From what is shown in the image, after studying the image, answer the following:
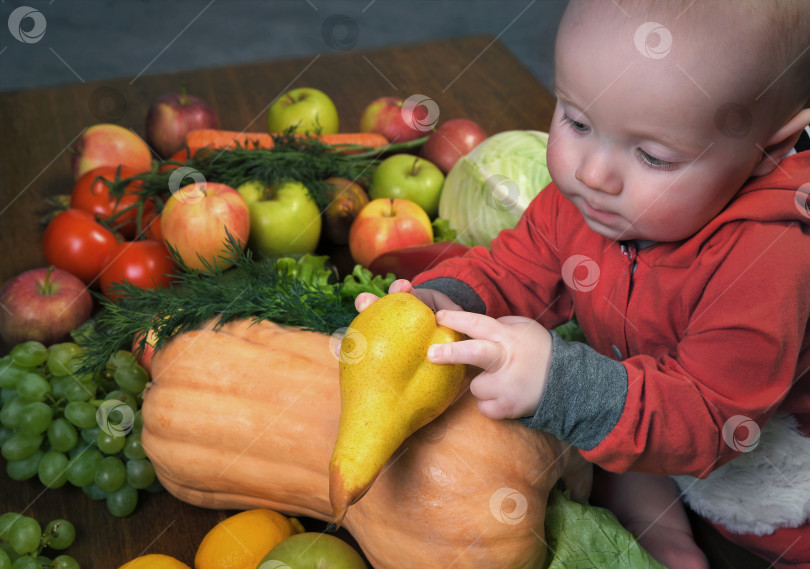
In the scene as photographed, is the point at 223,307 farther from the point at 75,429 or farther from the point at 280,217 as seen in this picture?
the point at 280,217

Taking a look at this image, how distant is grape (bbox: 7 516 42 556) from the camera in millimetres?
859

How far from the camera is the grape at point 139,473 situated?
0.98 m

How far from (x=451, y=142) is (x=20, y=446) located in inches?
40.4

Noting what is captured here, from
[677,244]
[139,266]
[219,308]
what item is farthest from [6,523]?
[677,244]

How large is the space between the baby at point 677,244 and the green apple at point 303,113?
0.86 meters

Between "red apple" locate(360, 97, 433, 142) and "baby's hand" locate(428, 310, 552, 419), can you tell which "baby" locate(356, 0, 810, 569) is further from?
"red apple" locate(360, 97, 433, 142)

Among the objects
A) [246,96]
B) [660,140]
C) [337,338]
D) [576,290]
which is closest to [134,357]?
[337,338]

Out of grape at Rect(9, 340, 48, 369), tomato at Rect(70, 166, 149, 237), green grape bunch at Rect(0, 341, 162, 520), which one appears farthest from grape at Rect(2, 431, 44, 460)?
tomato at Rect(70, 166, 149, 237)

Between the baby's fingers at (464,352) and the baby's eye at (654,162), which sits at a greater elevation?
the baby's eye at (654,162)

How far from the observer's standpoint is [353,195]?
4.70ft

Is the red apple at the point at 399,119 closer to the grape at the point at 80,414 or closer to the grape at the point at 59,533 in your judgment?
the grape at the point at 80,414

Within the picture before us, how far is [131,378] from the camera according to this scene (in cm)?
102

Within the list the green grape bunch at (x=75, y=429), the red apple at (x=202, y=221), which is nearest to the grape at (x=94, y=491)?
Answer: the green grape bunch at (x=75, y=429)

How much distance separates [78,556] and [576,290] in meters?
0.72
